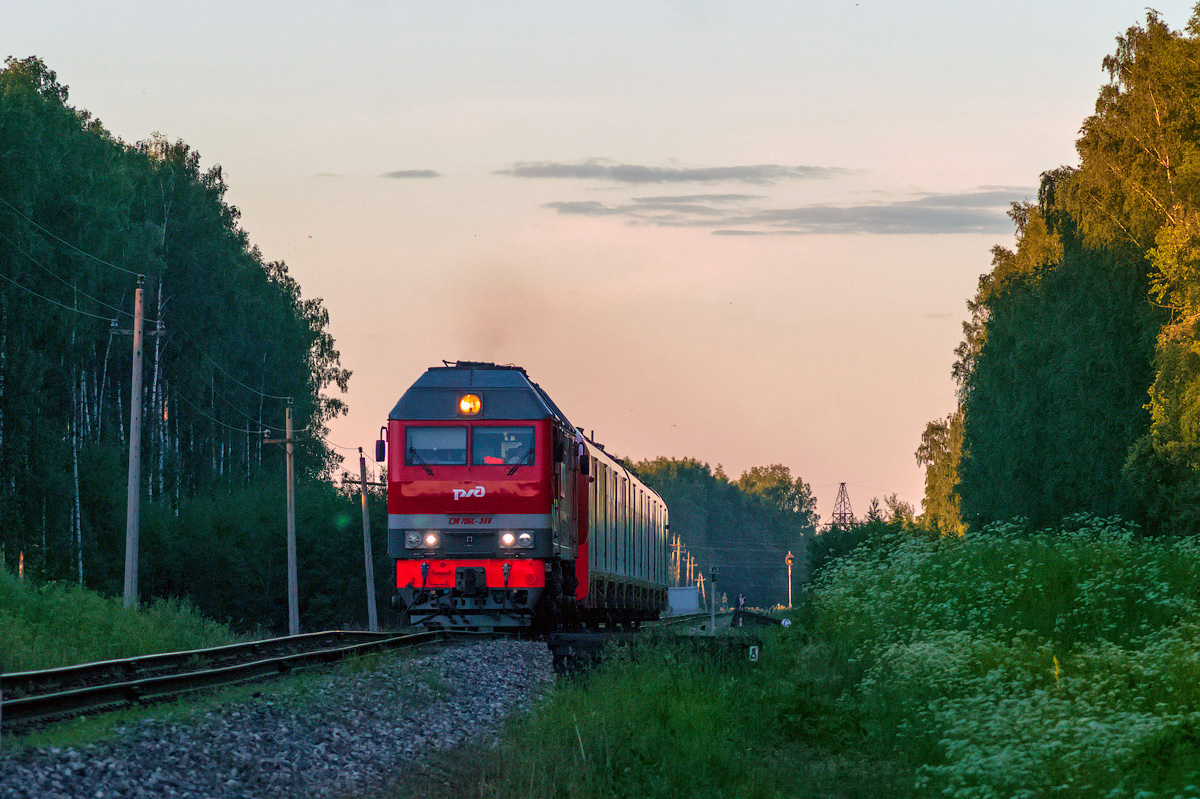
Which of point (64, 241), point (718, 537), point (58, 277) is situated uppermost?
point (64, 241)

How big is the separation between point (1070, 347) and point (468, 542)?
68.1 ft

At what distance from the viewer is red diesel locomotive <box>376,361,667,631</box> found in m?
18.7

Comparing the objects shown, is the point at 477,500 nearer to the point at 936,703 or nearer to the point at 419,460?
the point at 419,460

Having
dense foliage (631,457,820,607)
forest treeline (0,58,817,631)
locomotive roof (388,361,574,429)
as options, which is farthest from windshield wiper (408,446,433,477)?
dense foliage (631,457,820,607)

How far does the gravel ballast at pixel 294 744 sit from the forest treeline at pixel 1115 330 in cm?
1941

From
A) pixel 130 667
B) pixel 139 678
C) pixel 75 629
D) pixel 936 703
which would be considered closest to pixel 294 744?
pixel 139 678

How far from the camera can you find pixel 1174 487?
29250 mm

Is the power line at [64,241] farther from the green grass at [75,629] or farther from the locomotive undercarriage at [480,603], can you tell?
the locomotive undercarriage at [480,603]

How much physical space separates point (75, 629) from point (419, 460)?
574cm

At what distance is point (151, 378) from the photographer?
48219mm

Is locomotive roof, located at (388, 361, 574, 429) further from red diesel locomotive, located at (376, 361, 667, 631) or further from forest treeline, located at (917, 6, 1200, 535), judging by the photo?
forest treeline, located at (917, 6, 1200, 535)

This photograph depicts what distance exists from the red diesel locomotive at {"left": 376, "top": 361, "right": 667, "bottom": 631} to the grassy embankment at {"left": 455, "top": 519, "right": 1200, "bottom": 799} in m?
3.46

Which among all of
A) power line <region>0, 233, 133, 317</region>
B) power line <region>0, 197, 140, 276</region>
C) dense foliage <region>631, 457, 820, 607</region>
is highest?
power line <region>0, 197, 140, 276</region>

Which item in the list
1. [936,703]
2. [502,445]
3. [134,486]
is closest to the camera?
[936,703]
